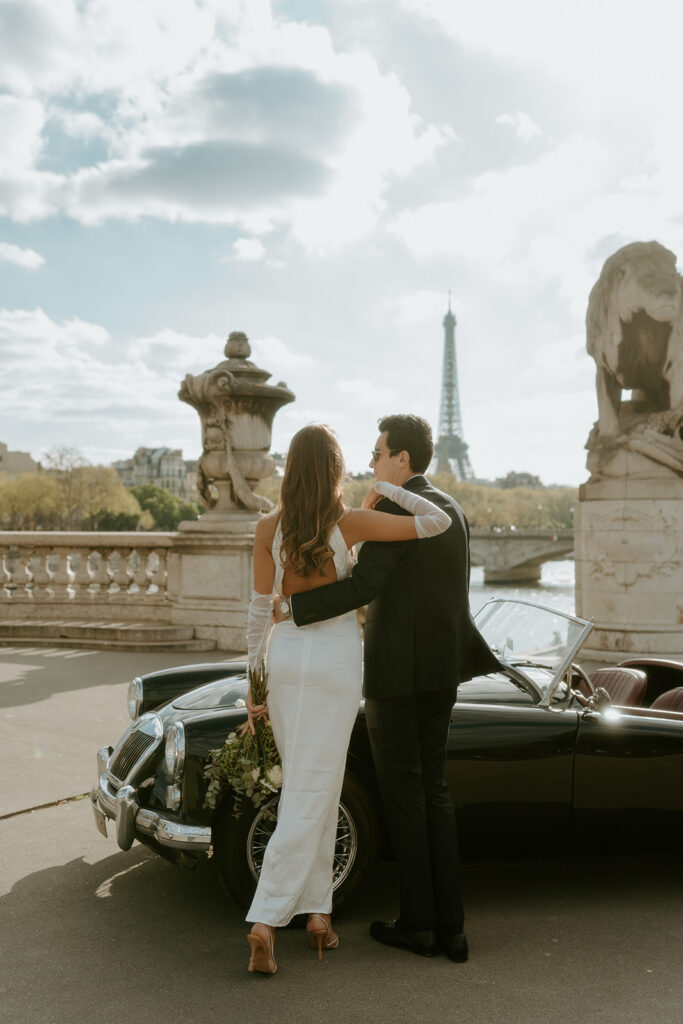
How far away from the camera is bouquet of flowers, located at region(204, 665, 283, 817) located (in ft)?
11.1

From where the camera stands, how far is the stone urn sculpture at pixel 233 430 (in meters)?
11.4

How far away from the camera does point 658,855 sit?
390 centimetres

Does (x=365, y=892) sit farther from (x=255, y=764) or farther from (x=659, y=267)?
(x=659, y=267)

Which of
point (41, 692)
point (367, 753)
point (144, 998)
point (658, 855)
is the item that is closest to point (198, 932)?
point (144, 998)

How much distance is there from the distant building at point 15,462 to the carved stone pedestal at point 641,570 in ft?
370

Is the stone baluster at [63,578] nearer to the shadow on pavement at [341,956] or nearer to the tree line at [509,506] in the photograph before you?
the shadow on pavement at [341,956]

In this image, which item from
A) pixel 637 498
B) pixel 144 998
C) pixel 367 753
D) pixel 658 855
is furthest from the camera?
→ pixel 637 498

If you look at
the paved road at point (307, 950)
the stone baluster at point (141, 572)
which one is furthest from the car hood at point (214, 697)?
the stone baluster at point (141, 572)

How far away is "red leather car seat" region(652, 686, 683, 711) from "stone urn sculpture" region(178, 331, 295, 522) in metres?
7.30

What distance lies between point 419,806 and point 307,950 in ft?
2.14

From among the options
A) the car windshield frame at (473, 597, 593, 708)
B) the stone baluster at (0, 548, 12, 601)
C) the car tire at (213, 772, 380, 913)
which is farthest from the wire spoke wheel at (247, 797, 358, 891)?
the stone baluster at (0, 548, 12, 601)

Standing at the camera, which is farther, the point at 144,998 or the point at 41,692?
the point at 41,692

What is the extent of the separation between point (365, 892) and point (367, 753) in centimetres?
58

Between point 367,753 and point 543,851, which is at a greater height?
point 367,753
